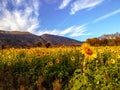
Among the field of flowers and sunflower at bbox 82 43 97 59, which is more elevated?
sunflower at bbox 82 43 97 59

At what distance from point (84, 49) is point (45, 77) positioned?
9.83ft

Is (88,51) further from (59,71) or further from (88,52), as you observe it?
(59,71)

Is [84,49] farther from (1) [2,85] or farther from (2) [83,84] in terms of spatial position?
(1) [2,85]

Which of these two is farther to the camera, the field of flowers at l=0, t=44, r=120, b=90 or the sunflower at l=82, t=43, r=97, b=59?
the field of flowers at l=0, t=44, r=120, b=90

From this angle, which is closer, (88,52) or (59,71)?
(88,52)

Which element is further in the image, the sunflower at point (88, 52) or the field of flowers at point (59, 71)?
the field of flowers at point (59, 71)

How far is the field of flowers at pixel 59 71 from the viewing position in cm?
775

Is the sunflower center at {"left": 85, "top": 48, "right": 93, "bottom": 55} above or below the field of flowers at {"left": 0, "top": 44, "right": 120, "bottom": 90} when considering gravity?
above

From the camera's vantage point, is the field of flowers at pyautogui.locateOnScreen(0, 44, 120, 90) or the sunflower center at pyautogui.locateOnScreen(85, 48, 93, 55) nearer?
the sunflower center at pyautogui.locateOnScreen(85, 48, 93, 55)

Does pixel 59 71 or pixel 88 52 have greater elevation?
pixel 88 52

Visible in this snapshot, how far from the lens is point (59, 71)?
10.3 meters

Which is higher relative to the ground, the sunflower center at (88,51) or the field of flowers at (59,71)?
the sunflower center at (88,51)

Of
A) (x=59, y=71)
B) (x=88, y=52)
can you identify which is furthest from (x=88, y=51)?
(x=59, y=71)

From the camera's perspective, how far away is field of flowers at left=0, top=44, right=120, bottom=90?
7.75 meters
